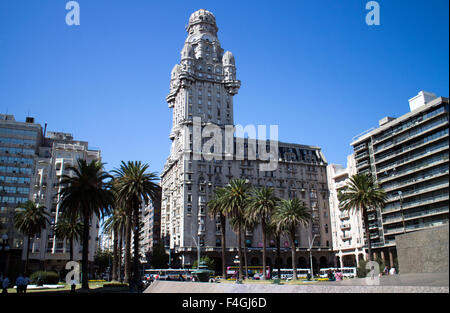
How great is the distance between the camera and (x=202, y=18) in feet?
443

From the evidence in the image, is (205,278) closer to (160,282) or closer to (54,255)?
(160,282)

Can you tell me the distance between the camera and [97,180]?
48719 mm

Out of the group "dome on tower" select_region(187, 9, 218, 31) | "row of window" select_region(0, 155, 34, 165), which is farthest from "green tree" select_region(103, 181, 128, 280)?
"dome on tower" select_region(187, 9, 218, 31)

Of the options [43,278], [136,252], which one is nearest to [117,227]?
[43,278]

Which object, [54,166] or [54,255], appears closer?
[54,255]

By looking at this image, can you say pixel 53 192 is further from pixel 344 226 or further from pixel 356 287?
pixel 356 287

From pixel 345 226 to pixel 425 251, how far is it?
95325 mm

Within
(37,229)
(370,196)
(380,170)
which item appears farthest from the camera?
(380,170)

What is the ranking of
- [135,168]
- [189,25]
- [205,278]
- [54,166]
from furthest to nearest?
[189,25] → [54,166] → [135,168] → [205,278]

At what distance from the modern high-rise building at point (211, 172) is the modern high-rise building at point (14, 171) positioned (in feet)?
133

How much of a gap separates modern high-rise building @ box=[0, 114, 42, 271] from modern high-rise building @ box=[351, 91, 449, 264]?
8944cm

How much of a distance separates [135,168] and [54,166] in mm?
58536
